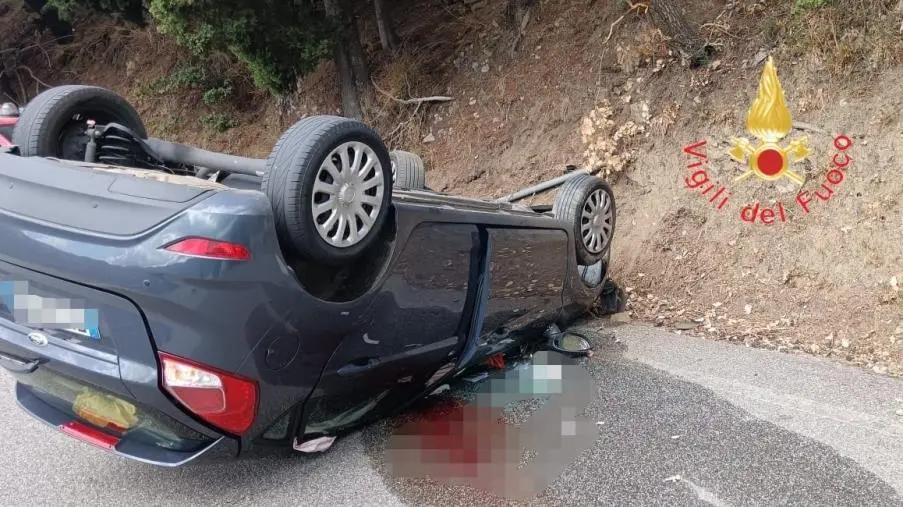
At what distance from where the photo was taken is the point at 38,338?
9.09 ft

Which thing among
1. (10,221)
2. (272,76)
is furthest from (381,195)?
(272,76)

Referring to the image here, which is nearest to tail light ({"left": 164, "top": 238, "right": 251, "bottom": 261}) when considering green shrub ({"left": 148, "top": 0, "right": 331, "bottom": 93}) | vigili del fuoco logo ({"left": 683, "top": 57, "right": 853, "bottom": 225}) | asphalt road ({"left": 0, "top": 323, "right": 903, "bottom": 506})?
asphalt road ({"left": 0, "top": 323, "right": 903, "bottom": 506})

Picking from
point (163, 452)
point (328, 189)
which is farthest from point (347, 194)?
point (163, 452)

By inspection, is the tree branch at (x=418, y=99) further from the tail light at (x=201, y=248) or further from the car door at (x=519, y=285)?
the tail light at (x=201, y=248)

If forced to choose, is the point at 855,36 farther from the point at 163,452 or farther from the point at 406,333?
the point at 163,452

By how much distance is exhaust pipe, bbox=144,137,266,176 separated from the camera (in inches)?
146

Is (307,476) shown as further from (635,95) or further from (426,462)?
(635,95)

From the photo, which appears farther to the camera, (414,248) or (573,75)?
(573,75)

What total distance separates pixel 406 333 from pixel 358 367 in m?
0.29

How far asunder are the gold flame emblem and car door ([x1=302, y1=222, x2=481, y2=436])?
3.93m

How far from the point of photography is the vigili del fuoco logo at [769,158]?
598 centimetres

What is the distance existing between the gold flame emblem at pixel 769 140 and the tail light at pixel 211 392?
17.2 feet

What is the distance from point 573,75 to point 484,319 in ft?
18.3

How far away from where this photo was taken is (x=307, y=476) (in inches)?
122
